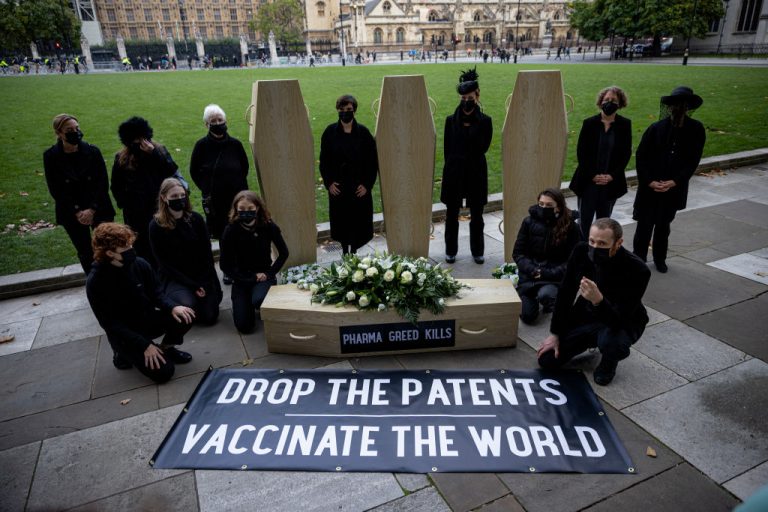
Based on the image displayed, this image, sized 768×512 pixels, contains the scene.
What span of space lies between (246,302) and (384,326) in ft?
4.84

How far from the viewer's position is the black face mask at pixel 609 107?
5.13m

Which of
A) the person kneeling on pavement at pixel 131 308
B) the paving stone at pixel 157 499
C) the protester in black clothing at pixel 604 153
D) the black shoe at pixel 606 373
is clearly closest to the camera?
the paving stone at pixel 157 499

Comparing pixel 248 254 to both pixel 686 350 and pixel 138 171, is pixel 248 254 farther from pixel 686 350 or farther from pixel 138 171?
pixel 686 350

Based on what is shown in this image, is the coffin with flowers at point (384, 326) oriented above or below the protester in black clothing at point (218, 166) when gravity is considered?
below

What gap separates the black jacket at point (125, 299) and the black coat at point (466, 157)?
3.31 meters

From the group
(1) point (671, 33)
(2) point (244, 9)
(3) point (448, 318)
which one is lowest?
(3) point (448, 318)

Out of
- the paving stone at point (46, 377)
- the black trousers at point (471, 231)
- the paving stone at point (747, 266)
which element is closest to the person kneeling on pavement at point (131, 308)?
the paving stone at point (46, 377)

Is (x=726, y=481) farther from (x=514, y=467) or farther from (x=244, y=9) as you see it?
(x=244, y=9)

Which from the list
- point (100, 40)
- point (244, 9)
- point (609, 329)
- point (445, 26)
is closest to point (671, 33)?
point (445, 26)

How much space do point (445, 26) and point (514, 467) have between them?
8722 centimetres

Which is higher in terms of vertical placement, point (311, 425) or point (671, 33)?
point (671, 33)

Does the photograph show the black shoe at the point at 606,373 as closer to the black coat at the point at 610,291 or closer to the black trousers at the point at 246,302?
the black coat at the point at 610,291

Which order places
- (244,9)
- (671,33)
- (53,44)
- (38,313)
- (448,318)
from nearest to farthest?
(448,318), (38,313), (671,33), (53,44), (244,9)

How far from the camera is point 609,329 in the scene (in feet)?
12.3
